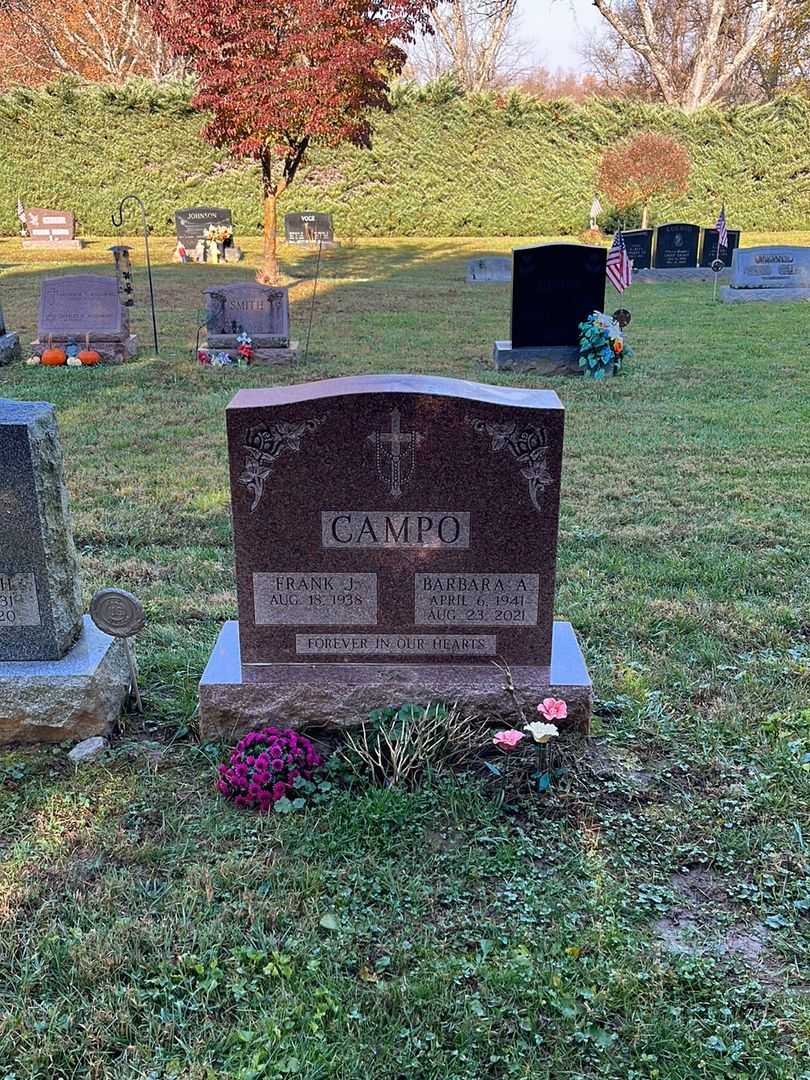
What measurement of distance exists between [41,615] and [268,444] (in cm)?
109

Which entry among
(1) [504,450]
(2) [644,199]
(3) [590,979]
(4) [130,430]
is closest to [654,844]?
(3) [590,979]

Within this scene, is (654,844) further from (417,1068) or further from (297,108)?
(297,108)

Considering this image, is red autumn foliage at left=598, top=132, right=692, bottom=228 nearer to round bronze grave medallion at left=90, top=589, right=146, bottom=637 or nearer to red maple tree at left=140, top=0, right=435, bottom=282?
red maple tree at left=140, top=0, right=435, bottom=282

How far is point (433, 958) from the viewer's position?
2.52 m

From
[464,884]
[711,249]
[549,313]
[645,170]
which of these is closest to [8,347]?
[549,313]

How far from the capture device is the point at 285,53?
14.3 metres

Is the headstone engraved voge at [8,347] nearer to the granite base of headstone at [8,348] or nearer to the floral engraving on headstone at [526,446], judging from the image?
the granite base of headstone at [8,348]

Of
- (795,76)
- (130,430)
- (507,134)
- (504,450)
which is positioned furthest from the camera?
(795,76)

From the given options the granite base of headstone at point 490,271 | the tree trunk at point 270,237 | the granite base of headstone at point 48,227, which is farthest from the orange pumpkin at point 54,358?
the granite base of headstone at point 48,227

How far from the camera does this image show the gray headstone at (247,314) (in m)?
11.4

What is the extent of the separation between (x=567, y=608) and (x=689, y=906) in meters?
2.04

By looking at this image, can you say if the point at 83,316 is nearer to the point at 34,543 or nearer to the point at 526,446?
the point at 34,543

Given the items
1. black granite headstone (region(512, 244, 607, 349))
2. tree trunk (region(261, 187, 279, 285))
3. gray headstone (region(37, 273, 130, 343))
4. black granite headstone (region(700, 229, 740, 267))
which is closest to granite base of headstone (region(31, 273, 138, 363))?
gray headstone (region(37, 273, 130, 343))

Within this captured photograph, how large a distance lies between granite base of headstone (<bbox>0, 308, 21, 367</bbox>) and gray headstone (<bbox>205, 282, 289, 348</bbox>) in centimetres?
231
